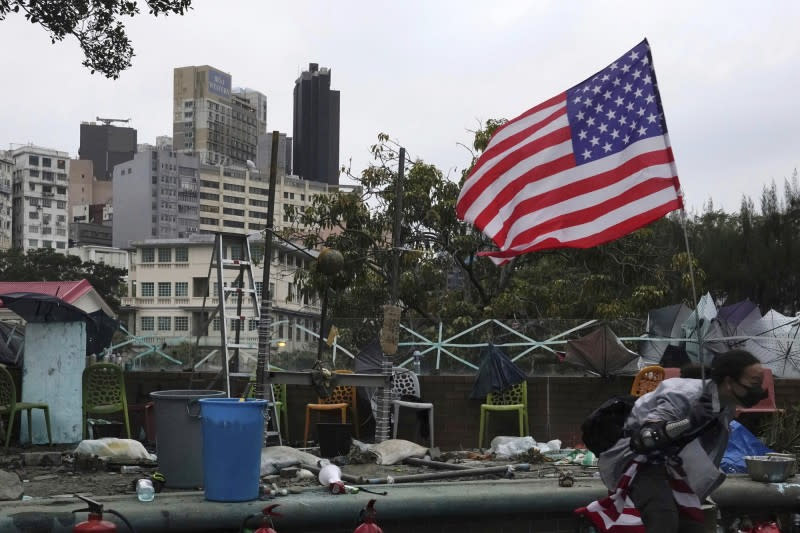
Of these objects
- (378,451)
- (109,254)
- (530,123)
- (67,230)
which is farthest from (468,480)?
(67,230)

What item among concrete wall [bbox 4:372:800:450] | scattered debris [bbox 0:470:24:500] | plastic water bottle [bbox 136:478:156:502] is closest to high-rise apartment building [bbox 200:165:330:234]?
concrete wall [bbox 4:372:800:450]

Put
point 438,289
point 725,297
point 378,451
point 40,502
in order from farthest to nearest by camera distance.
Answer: point 725,297, point 438,289, point 378,451, point 40,502

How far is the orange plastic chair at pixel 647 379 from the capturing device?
1199cm

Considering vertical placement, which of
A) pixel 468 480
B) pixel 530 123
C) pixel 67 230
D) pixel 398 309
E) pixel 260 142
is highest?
pixel 260 142

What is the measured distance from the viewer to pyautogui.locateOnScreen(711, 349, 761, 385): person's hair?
5.30 m

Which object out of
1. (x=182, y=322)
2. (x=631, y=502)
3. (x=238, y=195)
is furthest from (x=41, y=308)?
(x=238, y=195)

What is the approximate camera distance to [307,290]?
770 inches

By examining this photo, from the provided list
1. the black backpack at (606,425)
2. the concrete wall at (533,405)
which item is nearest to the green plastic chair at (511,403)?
the concrete wall at (533,405)

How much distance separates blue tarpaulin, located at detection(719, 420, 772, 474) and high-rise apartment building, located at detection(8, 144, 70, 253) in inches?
5498

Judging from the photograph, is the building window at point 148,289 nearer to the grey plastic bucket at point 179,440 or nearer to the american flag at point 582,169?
the grey plastic bucket at point 179,440

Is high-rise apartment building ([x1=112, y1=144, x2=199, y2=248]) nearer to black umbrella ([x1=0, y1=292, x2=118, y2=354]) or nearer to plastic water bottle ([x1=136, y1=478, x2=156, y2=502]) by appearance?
black umbrella ([x1=0, y1=292, x2=118, y2=354])

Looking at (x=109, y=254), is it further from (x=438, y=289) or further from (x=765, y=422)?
(x=765, y=422)

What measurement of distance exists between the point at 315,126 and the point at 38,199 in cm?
4506

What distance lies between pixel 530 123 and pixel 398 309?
148 inches
